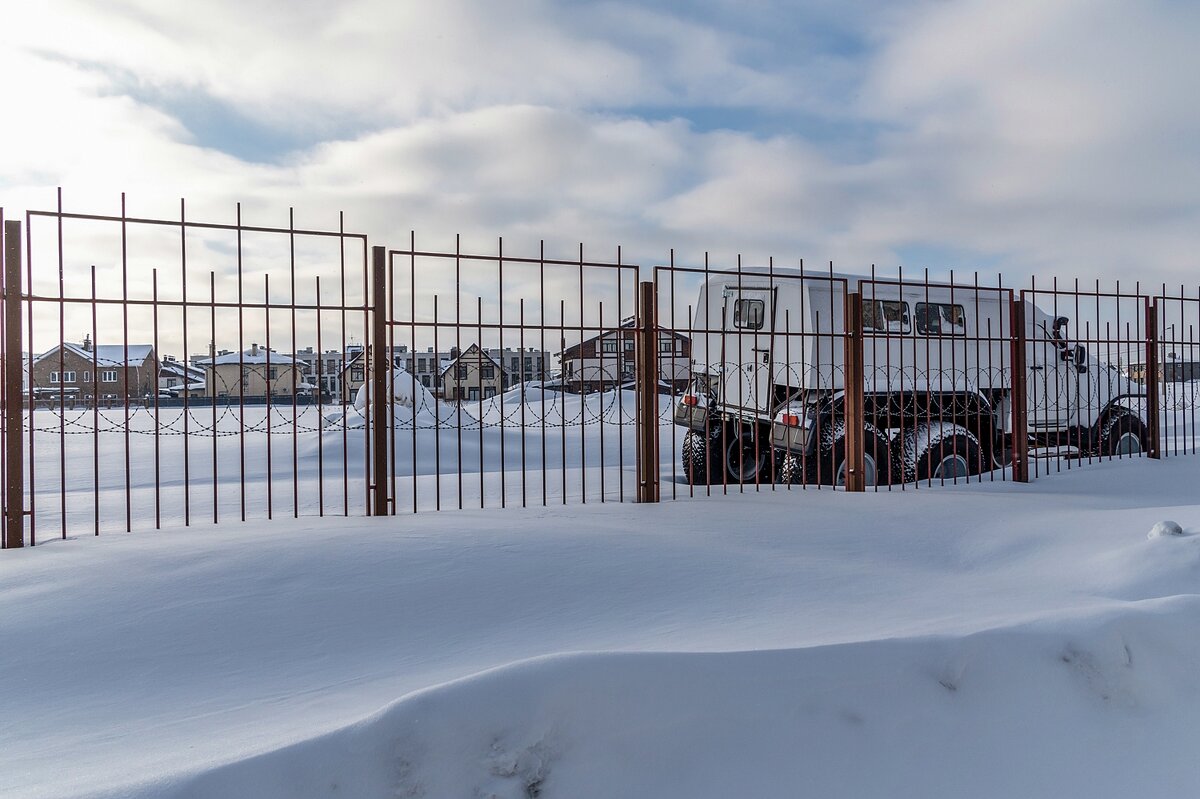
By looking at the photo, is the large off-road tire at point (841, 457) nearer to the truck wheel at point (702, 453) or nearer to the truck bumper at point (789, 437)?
the truck bumper at point (789, 437)

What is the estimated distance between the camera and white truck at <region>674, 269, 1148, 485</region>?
8.62m

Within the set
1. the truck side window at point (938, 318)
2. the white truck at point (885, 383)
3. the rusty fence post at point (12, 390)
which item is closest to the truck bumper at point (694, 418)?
the white truck at point (885, 383)

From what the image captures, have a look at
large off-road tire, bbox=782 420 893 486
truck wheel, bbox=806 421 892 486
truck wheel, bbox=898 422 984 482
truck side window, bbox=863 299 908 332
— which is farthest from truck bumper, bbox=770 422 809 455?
truck side window, bbox=863 299 908 332

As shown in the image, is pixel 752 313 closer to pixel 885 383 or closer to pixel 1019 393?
pixel 885 383

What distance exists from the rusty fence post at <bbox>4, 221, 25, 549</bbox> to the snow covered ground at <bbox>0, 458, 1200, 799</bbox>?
1.01 feet

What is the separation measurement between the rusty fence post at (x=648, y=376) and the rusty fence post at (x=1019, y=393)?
14.9 ft

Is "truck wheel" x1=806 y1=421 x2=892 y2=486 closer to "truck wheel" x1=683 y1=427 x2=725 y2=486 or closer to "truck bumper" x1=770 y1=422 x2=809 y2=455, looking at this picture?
"truck bumper" x1=770 y1=422 x2=809 y2=455

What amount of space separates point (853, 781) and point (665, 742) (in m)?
0.70

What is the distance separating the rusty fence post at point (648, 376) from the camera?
688 cm

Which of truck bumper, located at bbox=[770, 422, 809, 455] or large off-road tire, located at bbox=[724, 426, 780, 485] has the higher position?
truck bumper, located at bbox=[770, 422, 809, 455]

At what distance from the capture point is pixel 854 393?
7.89 metres

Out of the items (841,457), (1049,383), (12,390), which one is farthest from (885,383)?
(12,390)

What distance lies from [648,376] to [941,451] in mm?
4078

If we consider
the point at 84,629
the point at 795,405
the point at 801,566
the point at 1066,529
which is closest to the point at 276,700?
the point at 84,629
